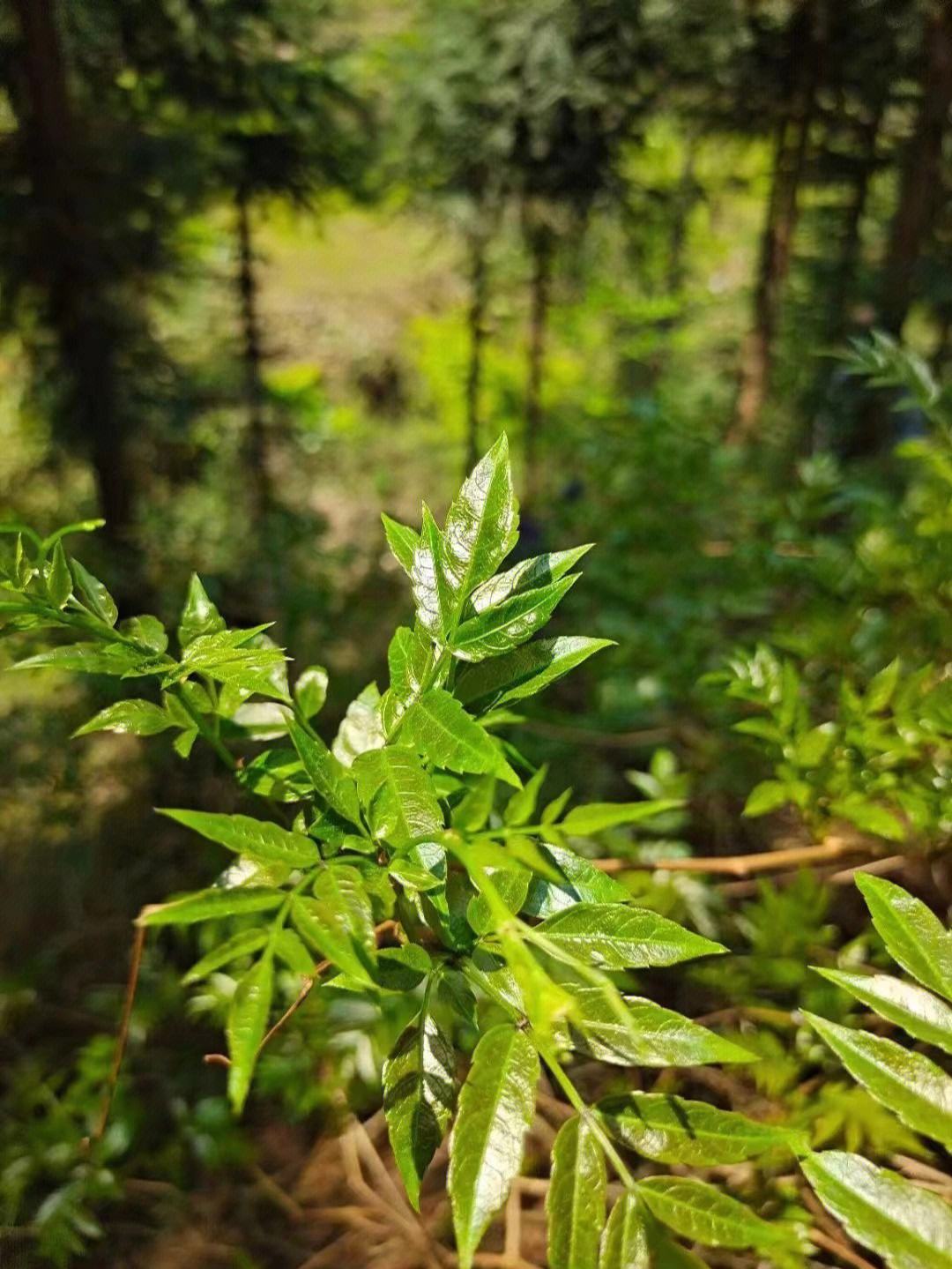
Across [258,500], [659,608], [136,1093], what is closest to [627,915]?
[136,1093]

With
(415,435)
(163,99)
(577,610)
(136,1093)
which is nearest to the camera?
(136,1093)

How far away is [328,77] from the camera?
5.08 metres

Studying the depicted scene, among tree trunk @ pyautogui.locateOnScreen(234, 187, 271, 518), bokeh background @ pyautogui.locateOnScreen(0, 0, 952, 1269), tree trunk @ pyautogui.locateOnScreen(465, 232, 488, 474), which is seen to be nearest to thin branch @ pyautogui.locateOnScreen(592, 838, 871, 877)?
bokeh background @ pyautogui.locateOnScreen(0, 0, 952, 1269)

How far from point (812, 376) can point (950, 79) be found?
2.82 meters

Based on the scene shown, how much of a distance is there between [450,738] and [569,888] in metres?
0.11

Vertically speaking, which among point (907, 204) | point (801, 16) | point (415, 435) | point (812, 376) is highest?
point (801, 16)

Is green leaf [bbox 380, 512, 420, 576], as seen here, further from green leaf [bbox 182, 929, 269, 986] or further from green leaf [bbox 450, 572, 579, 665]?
green leaf [bbox 182, 929, 269, 986]

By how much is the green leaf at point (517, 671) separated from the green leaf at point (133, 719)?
0.19m

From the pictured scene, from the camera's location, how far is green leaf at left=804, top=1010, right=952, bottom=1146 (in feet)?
1.51

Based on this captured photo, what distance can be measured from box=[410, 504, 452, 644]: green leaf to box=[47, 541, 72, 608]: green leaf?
200 mm

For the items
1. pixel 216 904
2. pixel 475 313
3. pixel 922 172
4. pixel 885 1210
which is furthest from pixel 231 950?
pixel 475 313

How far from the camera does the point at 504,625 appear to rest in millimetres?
519

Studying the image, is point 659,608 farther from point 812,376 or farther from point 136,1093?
point 812,376

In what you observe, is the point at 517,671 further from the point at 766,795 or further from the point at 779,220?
the point at 779,220
